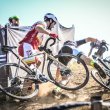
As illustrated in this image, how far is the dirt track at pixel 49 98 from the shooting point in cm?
731

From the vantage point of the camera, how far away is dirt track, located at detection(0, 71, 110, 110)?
7.31m

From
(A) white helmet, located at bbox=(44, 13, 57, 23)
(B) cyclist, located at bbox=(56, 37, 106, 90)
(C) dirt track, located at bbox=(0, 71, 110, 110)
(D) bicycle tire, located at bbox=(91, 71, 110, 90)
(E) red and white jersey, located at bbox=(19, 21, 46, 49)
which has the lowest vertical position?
(C) dirt track, located at bbox=(0, 71, 110, 110)

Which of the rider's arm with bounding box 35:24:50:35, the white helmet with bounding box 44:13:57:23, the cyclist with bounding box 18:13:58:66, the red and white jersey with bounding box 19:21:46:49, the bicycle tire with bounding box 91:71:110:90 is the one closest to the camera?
the rider's arm with bounding box 35:24:50:35

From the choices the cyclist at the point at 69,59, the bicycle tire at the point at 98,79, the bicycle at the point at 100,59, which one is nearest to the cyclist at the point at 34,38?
the cyclist at the point at 69,59

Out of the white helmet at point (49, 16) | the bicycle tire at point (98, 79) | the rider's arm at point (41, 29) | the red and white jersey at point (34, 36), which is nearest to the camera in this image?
the rider's arm at point (41, 29)

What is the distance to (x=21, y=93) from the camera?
Result: 7094 mm

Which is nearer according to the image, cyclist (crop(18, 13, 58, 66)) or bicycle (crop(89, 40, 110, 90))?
cyclist (crop(18, 13, 58, 66))

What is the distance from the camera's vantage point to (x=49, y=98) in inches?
314

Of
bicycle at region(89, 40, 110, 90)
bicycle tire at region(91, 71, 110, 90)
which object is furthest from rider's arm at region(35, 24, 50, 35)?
bicycle tire at region(91, 71, 110, 90)

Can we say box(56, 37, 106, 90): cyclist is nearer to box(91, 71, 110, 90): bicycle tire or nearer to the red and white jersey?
box(91, 71, 110, 90): bicycle tire

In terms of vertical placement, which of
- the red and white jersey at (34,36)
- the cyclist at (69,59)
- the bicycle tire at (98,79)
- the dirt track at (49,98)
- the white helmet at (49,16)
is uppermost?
the white helmet at (49,16)

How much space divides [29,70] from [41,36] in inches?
47.1

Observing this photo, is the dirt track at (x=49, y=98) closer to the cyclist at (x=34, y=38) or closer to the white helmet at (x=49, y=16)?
the cyclist at (x=34, y=38)

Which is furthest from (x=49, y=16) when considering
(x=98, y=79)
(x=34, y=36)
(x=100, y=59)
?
(x=98, y=79)
